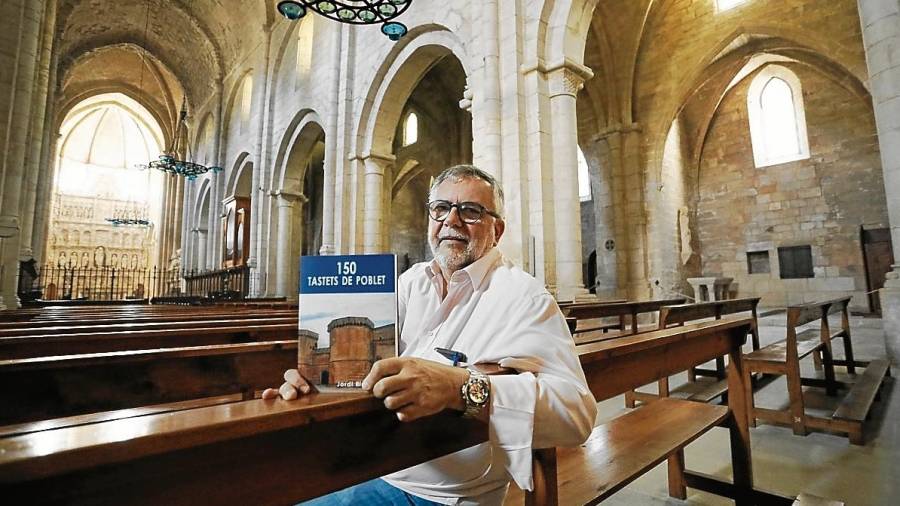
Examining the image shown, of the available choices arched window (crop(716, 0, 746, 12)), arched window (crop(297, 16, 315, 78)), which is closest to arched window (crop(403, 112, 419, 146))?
arched window (crop(297, 16, 315, 78))

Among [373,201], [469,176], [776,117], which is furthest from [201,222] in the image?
[776,117]

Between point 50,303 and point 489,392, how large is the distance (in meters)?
12.3

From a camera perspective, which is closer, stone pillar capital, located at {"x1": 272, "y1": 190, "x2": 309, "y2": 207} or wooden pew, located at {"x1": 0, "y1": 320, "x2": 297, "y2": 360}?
wooden pew, located at {"x1": 0, "y1": 320, "x2": 297, "y2": 360}

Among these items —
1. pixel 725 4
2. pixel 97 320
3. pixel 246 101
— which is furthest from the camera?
pixel 246 101

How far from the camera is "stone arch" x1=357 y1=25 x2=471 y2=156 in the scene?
8.25 meters

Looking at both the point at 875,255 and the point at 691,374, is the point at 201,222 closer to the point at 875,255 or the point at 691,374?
the point at 691,374

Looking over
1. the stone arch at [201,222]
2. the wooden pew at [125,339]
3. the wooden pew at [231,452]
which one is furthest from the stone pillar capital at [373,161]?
the stone arch at [201,222]

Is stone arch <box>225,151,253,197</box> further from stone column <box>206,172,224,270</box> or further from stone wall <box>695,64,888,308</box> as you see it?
stone wall <box>695,64,888,308</box>

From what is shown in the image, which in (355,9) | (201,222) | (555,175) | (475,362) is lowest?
(475,362)

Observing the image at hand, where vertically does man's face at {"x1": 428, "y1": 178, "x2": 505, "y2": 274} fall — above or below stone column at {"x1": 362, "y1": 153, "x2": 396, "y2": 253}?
below

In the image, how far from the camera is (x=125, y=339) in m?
2.13

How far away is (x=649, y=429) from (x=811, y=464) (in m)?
1.33

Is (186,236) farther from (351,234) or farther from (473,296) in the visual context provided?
(473,296)

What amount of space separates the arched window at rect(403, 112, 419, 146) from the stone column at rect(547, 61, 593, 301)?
7.89 meters
